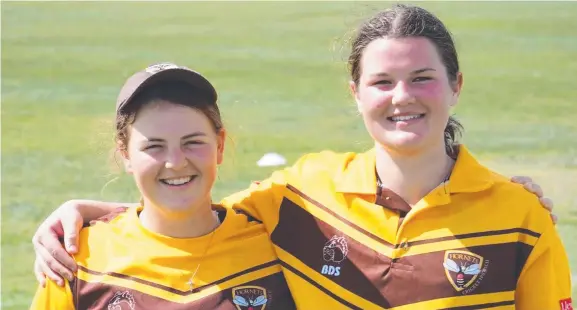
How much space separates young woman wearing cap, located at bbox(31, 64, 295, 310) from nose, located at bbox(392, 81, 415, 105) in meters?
0.64

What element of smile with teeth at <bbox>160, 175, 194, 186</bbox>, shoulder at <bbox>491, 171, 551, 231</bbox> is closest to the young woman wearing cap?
smile with teeth at <bbox>160, 175, 194, 186</bbox>

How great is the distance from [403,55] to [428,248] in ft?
2.23

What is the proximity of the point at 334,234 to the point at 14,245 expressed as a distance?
4303 millimetres

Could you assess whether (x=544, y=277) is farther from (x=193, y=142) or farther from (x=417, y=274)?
(x=193, y=142)

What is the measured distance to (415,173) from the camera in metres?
3.76

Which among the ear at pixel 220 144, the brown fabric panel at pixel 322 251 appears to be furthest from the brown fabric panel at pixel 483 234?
the ear at pixel 220 144

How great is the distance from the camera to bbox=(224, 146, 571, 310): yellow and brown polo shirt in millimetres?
Result: 3619

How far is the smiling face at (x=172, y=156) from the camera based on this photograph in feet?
11.8

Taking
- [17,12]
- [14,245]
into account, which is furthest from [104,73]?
[14,245]

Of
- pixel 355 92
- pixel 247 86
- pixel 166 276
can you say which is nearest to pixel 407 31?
pixel 355 92

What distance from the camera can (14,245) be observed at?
24.7ft

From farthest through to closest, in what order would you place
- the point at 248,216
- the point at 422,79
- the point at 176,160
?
1. the point at 248,216
2. the point at 422,79
3. the point at 176,160

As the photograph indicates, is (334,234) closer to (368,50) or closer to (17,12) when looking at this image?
(368,50)

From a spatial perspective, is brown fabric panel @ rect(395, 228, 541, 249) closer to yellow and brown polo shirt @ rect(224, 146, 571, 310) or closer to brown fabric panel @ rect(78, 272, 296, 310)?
yellow and brown polo shirt @ rect(224, 146, 571, 310)
